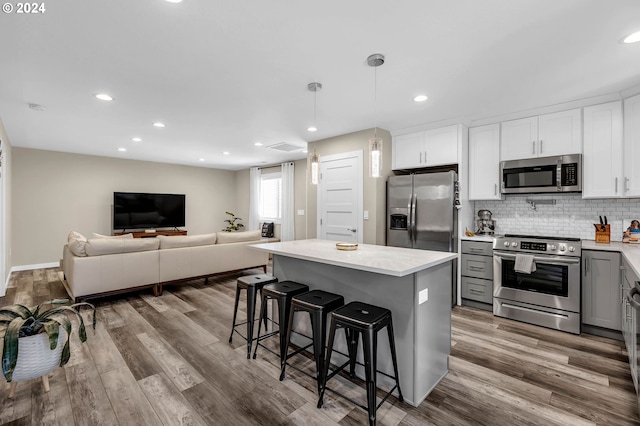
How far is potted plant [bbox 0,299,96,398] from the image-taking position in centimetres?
173

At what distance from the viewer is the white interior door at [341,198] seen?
14.8 feet

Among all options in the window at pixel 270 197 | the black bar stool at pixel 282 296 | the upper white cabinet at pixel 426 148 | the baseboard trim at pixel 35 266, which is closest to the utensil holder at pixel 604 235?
the upper white cabinet at pixel 426 148

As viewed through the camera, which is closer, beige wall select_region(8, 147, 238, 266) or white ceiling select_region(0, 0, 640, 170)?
white ceiling select_region(0, 0, 640, 170)

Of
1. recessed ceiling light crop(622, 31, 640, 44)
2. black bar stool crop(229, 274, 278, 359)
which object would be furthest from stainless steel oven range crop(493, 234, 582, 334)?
black bar stool crop(229, 274, 278, 359)

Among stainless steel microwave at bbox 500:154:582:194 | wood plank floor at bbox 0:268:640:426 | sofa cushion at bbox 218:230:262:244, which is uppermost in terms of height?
stainless steel microwave at bbox 500:154:582:194

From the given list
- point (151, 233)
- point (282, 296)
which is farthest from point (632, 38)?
point (151, 233)

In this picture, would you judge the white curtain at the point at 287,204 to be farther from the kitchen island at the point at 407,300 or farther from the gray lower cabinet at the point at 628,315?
the gray lower cabinet at the point at 628,315

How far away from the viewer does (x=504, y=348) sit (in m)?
2.74

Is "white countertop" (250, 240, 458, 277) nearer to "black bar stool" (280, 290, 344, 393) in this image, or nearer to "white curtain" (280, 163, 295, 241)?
"black bar stool" (280, 290, 344, 393)

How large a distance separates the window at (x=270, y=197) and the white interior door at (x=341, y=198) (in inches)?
117

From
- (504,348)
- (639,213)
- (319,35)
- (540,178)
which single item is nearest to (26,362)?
(319,35)

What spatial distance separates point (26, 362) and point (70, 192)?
593 cm

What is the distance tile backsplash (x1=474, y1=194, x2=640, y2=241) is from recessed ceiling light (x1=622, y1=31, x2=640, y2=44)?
77.6 inches

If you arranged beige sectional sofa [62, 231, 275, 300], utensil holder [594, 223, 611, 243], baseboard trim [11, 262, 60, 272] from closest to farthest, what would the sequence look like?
1. utensil holder [594, 223, 611, 243]
2. beige sectional sofa [62, 231, 275, 300]
3. baseboard trim [11, 262, 60, 272]
